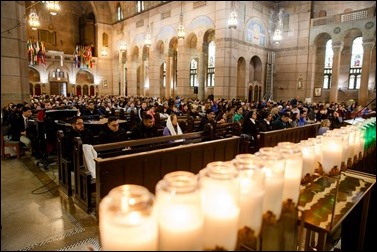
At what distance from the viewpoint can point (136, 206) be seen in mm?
1135

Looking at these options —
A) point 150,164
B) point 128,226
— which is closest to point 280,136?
point 150,164

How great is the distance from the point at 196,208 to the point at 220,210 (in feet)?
0.55

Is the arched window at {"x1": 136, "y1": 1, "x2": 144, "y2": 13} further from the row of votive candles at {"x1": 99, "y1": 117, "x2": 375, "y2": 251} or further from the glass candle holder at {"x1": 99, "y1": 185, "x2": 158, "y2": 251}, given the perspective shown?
the glass candle holder at {"x1": 99, "y1": 185, "x2": 158, "y2": 251}

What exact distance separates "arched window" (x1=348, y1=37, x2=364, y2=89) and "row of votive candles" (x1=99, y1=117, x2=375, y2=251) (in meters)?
25.8

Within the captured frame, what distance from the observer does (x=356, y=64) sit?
74.3 ft

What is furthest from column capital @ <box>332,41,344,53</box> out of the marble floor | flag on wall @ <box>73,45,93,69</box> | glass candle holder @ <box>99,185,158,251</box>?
flag on wall @ <box>73,45,93,69</box>

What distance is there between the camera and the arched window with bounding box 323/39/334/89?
23.4m

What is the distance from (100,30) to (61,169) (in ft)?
108

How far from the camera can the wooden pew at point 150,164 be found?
12.0 ft

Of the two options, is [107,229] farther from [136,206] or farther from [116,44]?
[116,44]

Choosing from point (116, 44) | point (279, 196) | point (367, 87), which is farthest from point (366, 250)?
point (116, 44)

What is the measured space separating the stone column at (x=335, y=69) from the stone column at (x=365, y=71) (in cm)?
173

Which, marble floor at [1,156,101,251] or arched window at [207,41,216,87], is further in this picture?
arched window at [207,41,216,87]

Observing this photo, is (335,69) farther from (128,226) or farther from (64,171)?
(128,226)
